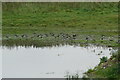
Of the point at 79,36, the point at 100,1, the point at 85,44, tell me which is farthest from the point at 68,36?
the point at 100,1

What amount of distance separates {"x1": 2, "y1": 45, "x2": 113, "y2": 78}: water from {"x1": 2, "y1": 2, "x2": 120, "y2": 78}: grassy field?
2.39 metres

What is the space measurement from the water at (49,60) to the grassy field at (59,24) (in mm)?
2392

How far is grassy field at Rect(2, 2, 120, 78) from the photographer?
30484 millimetres

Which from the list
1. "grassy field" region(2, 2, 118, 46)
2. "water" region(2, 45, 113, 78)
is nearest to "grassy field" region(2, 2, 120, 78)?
"grassy field" region(2, 2, 118, 46)

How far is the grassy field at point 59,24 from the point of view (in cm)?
3048

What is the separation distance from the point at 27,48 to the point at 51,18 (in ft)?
46.9

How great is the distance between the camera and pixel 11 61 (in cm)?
2202

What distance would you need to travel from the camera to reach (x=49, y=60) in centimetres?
2208

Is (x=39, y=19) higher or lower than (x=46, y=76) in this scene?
higher

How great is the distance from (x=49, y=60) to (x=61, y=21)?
709 inches

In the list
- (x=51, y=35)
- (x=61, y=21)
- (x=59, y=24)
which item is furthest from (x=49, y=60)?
(x=61, y=21)

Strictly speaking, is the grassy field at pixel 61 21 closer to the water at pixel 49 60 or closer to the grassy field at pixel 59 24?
the grassy field at pixel 59 24

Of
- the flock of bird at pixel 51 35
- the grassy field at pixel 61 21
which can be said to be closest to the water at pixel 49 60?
the grassy field at pixel 61 21

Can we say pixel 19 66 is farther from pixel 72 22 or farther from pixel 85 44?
pixel 72 22
